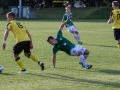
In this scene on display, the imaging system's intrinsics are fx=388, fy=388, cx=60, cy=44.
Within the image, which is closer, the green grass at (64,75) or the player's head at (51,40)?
the green grass at (64,75)

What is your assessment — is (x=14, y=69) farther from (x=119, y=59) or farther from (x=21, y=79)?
(x=119, y=59)

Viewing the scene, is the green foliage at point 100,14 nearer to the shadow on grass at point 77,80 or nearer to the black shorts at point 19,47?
the black shorts at point 19,47

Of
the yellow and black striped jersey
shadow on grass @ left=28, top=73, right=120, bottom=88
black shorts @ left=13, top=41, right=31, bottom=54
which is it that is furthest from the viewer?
black shorts @ left=13, top=41, right=31, bottom=54

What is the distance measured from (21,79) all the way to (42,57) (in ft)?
14.2

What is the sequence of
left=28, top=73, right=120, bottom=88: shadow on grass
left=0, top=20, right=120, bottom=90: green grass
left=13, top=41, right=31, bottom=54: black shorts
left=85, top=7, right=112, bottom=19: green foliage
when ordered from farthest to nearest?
left=85, top=7, right=112, bottom=19: green foliage → left=13, top=41, right=31, bottom=54: black shorts → left=28, top=73, right=120, bottom=88: shadow on grass → left=0, top=20, right=120, bottom=90: green grass

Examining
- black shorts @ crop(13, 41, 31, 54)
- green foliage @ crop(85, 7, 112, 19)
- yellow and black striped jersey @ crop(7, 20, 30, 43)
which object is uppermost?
yellow and black striped jersey @ crop(7, 20, 30, 43)

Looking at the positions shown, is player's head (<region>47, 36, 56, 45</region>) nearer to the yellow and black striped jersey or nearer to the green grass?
the yellow and black striped jersey

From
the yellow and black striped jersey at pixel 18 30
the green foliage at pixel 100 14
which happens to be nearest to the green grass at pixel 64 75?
the yellow and black striped jersey at pixel 18 30

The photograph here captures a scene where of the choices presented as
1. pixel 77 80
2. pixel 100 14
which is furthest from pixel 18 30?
pixel 100 14

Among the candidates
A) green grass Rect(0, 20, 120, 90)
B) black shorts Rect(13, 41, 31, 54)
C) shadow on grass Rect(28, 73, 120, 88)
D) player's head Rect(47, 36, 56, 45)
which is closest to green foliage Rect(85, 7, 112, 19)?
green grass Rect(0, 20, 120, 90)

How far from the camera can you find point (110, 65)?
1218 centimetres

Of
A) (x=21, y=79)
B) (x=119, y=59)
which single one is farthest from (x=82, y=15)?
(x=21, y=79)

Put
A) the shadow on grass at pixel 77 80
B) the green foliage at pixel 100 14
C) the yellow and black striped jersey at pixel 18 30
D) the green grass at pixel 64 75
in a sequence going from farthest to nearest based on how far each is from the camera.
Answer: the green foliage at pixel 100 14 → the yellow and black striped jersey at pixel 18 30 → the shadow on grass at pixel 77 80 → the green grass at pixel 64 75

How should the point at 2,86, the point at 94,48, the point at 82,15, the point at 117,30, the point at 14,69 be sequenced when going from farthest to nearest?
the point at 82,15, the point at 94,48, the point at 117,30, the point at 14,69, the point at 2,86
